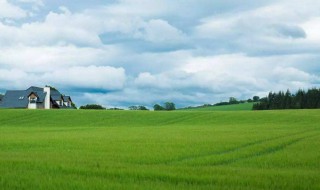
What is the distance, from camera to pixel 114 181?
13.3 metres

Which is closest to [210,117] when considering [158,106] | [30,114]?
[30,114]

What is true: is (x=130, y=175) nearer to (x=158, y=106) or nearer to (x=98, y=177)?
(x=98, y=177)

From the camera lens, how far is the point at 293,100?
538ft

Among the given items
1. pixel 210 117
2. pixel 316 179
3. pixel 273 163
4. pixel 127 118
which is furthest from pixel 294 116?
pixel 316 179

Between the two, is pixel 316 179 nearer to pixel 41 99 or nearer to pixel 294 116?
pixel 294 116

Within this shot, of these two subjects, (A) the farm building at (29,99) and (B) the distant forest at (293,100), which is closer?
(A) the farm building at (29,99)

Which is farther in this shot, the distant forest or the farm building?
the distant forest

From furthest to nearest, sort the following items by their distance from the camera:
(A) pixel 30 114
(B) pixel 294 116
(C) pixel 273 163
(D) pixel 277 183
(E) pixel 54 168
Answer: (A) pixel 30 114 → (B) pixel 294 116 → (C) pixel 273 163 → (E) pixel 54 168 → (D) pixel 277 183

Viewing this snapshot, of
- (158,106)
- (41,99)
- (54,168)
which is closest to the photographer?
(54,168)

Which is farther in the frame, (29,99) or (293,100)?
(293,100)

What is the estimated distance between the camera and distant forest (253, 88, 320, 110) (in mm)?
160038

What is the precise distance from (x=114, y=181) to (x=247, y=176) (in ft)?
12.9

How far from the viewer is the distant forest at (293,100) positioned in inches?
6301

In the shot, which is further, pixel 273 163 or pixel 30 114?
pixel 30 114
